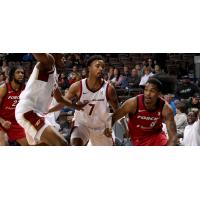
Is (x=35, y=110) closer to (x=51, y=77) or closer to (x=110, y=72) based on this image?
(x=51, y=77)

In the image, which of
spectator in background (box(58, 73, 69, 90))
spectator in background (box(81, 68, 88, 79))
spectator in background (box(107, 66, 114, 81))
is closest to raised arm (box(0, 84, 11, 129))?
spectator in background (box(58, 73, 69, 90))

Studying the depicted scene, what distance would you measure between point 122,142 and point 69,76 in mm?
954

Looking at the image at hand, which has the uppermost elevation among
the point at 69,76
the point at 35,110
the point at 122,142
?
the point at 69,76

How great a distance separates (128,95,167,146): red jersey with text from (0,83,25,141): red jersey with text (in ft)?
4.14

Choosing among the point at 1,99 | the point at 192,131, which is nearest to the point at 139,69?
the point at 192,131

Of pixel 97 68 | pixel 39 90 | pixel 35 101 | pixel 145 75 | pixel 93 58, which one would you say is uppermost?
pixel 93 58

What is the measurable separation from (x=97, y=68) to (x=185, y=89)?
1.00 meters

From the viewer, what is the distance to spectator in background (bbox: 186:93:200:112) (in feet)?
19.5

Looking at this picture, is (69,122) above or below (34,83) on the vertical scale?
below

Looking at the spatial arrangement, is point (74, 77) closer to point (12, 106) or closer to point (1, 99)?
point (12, 106)

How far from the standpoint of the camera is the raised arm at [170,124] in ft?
19.6

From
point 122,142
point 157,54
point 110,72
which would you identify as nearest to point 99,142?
point 122,142

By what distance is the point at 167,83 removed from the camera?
6.00 m

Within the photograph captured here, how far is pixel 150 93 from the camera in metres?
5.99
